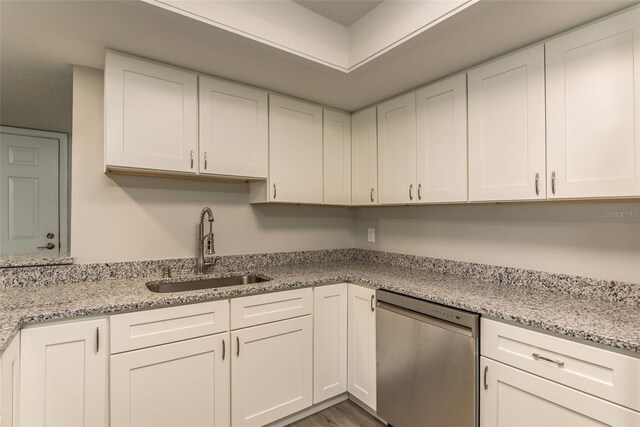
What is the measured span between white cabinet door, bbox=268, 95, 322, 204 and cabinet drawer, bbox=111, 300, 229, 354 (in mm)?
884

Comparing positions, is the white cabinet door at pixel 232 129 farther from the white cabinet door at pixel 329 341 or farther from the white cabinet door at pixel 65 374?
the white cabinet door at pixel 65 374

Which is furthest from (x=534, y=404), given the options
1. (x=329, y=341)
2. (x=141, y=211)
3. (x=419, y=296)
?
(x=141, y=211)

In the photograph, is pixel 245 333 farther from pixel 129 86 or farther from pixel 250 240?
pixel 129 86

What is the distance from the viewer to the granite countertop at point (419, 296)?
1173 millimetres

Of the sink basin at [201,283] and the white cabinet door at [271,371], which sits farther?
the sink basin at [201,283]

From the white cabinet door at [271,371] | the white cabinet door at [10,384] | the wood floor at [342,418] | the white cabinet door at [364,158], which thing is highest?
the white cabinet door at [364,158]

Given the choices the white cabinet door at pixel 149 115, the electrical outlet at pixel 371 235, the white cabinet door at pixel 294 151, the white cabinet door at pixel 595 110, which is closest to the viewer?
the white cabinet door at pixel 595 110

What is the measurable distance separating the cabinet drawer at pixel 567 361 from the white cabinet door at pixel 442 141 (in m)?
0.80

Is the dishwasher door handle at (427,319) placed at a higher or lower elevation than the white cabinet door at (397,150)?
lower

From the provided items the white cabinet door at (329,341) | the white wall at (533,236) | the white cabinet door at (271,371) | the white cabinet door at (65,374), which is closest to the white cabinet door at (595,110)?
the white wall at (533,236)

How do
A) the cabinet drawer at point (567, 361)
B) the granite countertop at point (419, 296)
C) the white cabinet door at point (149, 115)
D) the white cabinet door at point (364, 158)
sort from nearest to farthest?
1. the cabinet drawer at point (567, 361)
2. the granite countertop at point (419, 296)
3. the white cabinet door at point (149, 115)
4. the white cabinet door at point (364, 158)

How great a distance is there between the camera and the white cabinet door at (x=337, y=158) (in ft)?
8.34

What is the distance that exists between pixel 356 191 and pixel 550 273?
1.39 meters

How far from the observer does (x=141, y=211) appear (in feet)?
6.66
